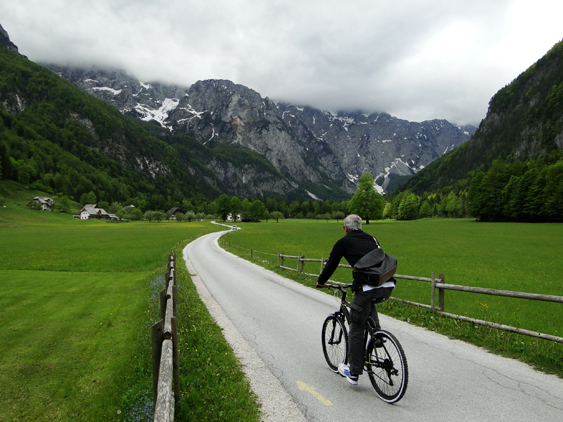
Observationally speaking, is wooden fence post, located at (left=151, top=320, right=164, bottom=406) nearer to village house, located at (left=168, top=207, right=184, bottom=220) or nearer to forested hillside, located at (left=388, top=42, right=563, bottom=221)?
forested hillside, located at (left=388, top=42, right=563, bottom=221)

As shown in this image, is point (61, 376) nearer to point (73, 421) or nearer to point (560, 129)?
point (73, 421)

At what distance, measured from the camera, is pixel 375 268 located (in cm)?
507

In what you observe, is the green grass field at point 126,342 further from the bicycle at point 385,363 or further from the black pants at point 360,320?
the bicycle at point 385,363

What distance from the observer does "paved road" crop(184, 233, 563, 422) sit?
4.59m

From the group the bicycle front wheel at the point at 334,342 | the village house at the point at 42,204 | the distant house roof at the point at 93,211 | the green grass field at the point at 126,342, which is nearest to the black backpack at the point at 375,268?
the bicycle front wheel at the point at 334,342

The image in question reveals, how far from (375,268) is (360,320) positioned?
0.99m

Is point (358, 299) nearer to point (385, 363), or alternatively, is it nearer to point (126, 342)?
point (385, 363)

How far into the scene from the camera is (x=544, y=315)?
10.9 metres

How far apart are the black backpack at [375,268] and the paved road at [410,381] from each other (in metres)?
2.04

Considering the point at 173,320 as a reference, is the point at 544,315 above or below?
below

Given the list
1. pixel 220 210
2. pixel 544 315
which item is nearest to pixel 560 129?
pixel 220 210

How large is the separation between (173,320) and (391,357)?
11.7 ft

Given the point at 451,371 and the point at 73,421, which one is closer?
the point at 73,421

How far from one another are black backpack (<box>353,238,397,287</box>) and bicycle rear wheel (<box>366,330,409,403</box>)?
0.89 meters
